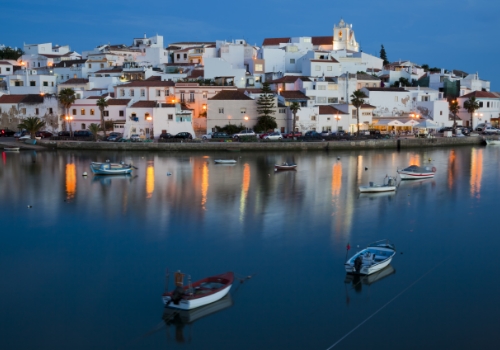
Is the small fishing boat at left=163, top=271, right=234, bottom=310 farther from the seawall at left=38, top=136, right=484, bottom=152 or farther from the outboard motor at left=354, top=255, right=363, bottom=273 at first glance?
the seawall at left=38, top=136, right=484, bottom=152

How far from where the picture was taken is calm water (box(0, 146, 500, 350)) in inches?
396

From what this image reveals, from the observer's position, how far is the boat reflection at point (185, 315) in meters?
10.1

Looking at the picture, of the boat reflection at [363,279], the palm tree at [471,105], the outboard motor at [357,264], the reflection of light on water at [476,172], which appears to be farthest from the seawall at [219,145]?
the outboard motor at [357,264]

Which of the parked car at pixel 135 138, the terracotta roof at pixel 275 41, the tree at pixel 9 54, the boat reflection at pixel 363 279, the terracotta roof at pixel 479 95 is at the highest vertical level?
the terracotta roof at pixel 275 41

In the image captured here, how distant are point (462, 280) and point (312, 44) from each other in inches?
2245

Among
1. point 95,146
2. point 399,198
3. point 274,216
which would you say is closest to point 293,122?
point 95,146

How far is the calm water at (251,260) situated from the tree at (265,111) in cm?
1616

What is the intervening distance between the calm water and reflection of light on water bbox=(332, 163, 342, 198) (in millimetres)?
114

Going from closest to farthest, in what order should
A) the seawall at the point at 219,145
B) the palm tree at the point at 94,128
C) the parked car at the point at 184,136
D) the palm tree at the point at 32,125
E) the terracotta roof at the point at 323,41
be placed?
the seawall at the point at 219,145 < the palm tree at the point at 94,128 < the parked car at the point at 184,136 < the palm tree at the point at 32,125 < the terracotta roof at the point at 323,41

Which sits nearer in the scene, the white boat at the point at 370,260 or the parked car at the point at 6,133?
the white boat at the point at 370,260

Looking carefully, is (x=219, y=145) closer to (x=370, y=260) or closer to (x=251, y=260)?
(x=251, y=260)

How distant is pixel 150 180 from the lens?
26453 mm

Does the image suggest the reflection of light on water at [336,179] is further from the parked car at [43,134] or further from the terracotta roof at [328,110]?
the parked car at [43,134]

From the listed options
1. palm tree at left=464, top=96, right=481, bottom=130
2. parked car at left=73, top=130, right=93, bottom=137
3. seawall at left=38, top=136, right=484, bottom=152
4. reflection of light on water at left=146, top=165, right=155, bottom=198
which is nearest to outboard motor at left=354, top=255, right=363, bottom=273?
reflection of light on water at left=146, top=165, right=155, bottom=198
